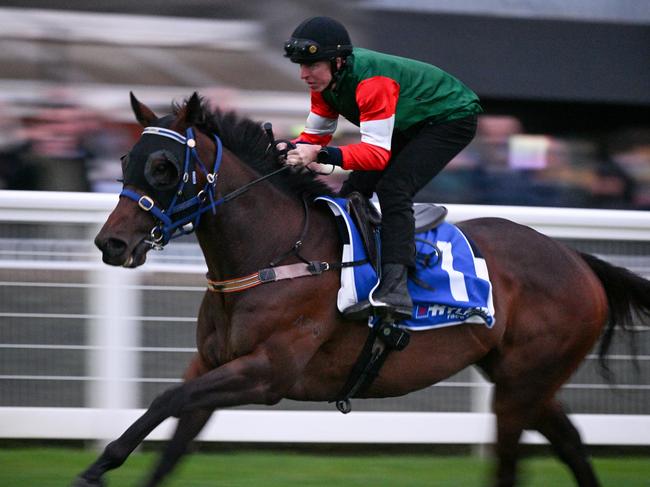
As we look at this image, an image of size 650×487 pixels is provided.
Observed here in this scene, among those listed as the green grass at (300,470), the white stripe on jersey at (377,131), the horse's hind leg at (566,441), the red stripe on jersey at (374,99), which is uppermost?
the red stripe on jersey at (374,99)

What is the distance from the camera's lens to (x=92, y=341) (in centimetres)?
515

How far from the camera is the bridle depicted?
378 cm

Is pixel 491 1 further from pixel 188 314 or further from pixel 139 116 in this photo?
pixel 139 116

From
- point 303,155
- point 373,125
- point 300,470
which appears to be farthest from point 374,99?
point 300,470

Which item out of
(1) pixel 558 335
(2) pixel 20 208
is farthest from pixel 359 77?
(2) pixel 20 208

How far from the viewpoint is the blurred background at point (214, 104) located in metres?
5.14

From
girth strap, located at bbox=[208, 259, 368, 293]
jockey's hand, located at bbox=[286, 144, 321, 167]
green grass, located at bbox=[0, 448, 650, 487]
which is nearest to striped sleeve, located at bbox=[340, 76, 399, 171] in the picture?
jockey's hand, located at bbox=[286, 144, 321, 167]

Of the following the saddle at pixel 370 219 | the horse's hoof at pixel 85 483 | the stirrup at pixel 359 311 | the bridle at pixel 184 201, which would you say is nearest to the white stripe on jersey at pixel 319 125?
the saddle at pixel 370 219

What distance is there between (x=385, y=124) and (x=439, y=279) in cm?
70

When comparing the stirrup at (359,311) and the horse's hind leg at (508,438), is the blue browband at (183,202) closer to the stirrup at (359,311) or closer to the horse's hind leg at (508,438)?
the stirrup at (359,311)

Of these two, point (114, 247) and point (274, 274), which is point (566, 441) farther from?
point (114, 247)

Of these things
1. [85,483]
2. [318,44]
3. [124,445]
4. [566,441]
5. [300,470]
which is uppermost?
[318,44]

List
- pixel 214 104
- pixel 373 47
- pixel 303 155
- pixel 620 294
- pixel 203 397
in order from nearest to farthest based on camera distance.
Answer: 1. pixel 203 397
2. pixel 303 155
3. pixel 620 294
4. pixel 214 104
5. pixel 373 47

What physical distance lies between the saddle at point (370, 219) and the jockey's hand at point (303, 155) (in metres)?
0.30
